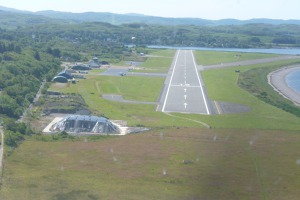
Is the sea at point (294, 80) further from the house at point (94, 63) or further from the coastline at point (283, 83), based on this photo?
the house at point (94, 63)

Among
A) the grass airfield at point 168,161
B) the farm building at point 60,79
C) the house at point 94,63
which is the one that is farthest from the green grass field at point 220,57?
the grass airfield at point 168,161

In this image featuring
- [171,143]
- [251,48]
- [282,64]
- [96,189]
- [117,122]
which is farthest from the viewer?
[251,48]

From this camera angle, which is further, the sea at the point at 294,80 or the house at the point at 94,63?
the house at the point at 94,63

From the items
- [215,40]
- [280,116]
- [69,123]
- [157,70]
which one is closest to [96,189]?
[69,123]

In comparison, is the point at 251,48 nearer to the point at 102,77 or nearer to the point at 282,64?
the point at 282,64

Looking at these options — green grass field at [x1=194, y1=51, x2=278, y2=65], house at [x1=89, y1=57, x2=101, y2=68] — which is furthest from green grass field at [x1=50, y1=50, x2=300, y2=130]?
green grass field at [x1=194, y1=51, x2=278, y2=65]

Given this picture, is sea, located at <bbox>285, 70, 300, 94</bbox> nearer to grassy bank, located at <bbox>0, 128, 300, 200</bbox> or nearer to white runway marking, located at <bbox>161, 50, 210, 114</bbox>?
white runway marking, located at <bbox>161, 50, 210, 114</bbox>

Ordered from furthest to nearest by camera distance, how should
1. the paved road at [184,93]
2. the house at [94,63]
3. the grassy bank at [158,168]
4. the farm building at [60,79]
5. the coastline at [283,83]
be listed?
1. the house at [94,63]
2. the farm building at [60,79]
3. the coastline at [283,83]
4. the paved road at [184,93]
5. the grassy bank at [158,168]
